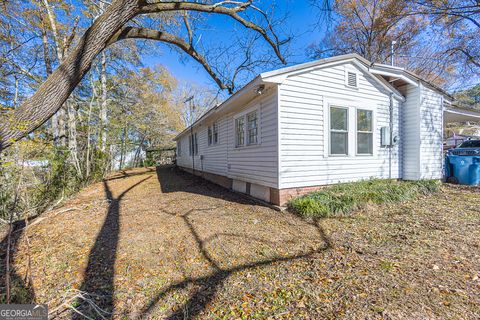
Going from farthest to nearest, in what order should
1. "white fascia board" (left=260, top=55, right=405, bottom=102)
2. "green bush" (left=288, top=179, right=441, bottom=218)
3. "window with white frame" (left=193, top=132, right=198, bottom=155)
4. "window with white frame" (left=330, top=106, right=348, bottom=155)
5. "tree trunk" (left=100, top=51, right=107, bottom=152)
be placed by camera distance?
"window with white frame" (left=193, top=132, right=198, bottom=155), "tree trunk" (left=100, top=51, right=107, bottom=152), "window with white frame" (left=330, top=106, right=348, bottom=155), "white fascia board" (left=260, top=55, right=405, bottom=102), "green bush" (left=288, top=179, right=441, bottom=218)

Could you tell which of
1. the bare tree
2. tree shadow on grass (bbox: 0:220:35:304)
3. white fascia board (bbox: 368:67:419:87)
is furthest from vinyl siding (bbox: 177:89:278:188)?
tree shadow on grass (bbox: 0:220:35:304)

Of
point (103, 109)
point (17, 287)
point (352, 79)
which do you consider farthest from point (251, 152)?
point (103, 109)

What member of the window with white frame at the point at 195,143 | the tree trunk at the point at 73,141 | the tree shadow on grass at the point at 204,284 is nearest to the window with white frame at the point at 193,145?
the window with white frame at the point at 195,143

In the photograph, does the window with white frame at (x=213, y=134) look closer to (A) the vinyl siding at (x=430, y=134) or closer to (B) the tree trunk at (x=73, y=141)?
(B) the tree trunk at (x=73, y=141)

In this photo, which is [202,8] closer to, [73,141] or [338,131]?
[338,131]

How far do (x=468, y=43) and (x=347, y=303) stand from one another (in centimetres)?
1668

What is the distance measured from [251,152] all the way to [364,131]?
3347mm

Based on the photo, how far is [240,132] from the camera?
7.11 meters

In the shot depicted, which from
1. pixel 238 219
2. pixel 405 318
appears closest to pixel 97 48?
pixel 238 219

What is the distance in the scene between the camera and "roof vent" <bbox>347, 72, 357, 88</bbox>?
5899mm

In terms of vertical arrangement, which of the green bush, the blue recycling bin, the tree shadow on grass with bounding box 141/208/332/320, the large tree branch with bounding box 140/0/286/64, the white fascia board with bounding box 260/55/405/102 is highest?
the large tree branch with bounding box 140/0/286/64

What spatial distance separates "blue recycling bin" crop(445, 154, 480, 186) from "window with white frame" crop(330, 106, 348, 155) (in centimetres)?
481

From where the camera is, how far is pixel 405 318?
178cm

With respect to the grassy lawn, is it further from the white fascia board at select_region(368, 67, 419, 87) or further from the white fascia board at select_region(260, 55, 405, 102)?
the white fascia board at select_region(368, 67, 419, 87)
